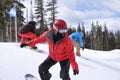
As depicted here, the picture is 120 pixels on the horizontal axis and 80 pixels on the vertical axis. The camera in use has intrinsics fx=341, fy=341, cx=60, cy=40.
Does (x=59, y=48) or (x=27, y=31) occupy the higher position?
(x=27, y=31)

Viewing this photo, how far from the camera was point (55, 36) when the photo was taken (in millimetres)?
8398

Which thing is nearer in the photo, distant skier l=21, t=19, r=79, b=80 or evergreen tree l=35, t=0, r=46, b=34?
distant skier l=21, t=19, r=79, b=80

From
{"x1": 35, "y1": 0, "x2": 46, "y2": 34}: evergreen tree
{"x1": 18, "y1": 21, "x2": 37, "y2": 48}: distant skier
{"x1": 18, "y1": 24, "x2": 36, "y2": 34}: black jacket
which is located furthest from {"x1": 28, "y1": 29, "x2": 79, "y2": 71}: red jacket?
{"x1": 35, "y1": 0, "x2": 46, "y2": 34}: evergreen tree

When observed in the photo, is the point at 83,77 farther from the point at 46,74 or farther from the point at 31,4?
the point at 31,4

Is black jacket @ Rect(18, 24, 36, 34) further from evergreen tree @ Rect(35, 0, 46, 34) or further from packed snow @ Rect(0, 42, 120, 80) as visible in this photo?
evergreen tree @ Rect(35, 0, 46, 34)

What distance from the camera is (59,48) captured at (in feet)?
27.8

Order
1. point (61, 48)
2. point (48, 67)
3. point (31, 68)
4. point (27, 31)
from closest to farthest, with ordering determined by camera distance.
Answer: point (61, 48)
point (48, 67)
point (31, 68)
point (27, 31)

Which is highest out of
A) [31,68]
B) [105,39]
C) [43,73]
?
[43,73]

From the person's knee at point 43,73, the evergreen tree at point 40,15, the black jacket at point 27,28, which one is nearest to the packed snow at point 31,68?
the black jacket at point 27,28

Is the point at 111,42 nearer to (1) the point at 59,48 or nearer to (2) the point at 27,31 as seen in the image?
(2) the point at 27,31

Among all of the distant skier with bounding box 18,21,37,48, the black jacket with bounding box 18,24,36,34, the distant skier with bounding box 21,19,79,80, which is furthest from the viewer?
the distant skier with bounding box 18,21,37,48

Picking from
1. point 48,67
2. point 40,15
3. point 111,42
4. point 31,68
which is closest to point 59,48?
point 48,67

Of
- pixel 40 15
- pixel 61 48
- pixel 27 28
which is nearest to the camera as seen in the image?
pixel 61 48

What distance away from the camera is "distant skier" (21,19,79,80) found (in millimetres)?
8273
